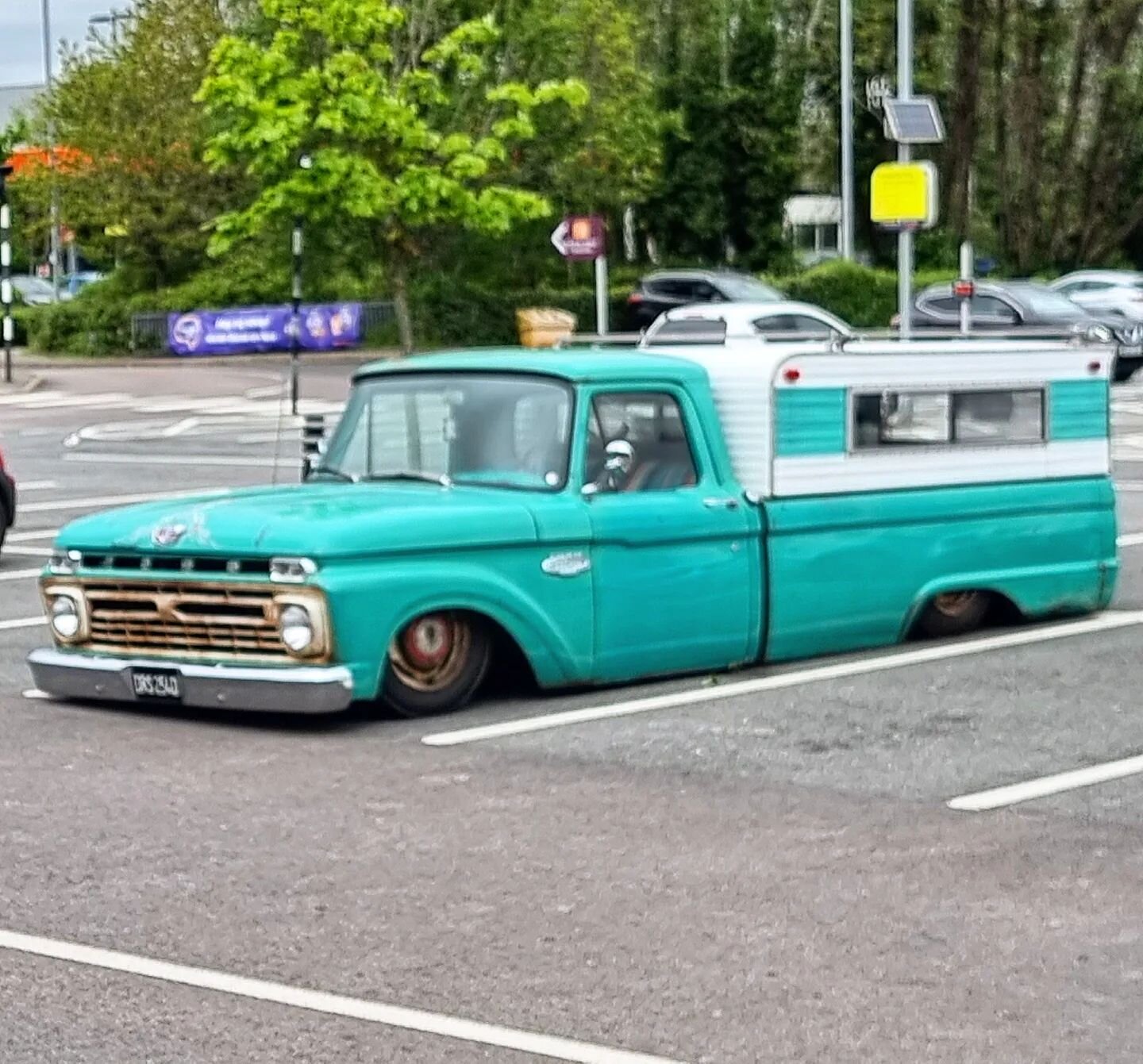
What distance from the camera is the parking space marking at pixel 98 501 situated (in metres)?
22.1

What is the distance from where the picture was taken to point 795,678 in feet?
38.6

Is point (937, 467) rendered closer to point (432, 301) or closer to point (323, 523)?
point (323, 523)

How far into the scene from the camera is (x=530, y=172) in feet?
172

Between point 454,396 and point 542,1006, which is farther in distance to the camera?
point 454,396

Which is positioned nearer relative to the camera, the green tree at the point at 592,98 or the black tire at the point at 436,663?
the black tire at the point at 436,663

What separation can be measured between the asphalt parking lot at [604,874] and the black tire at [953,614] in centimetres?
50

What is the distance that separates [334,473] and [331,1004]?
5632 mm

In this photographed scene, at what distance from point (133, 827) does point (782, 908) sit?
2352mm

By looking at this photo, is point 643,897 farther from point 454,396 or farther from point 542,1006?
point 454,396

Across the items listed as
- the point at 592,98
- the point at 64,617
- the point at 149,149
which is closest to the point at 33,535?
the point at 64,617

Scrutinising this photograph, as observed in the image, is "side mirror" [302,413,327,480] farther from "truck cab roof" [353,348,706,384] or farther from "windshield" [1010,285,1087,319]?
"windshield" [1010,285,1087,319]

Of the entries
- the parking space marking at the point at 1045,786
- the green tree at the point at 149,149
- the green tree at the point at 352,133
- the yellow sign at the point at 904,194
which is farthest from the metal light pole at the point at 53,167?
the parking space marking at the point at 1045,786

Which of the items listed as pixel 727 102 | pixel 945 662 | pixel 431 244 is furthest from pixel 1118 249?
pixel 945 662

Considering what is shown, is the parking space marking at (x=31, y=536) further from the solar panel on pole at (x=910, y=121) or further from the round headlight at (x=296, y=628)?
the solar panel on pole at (x=910, y=121)
